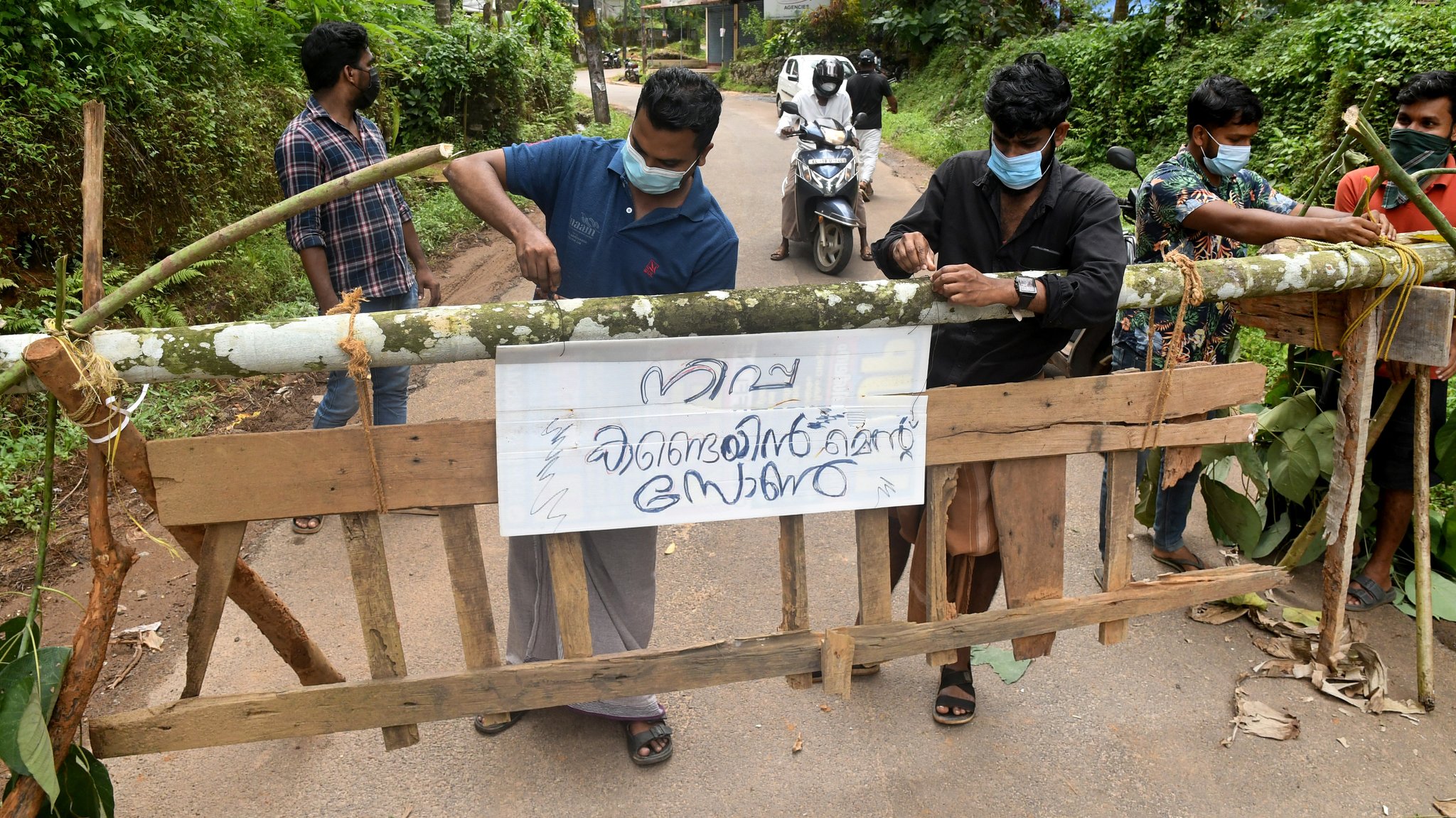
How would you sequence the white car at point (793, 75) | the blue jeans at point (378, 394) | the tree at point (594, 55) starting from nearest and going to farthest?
the blue jeans at point (378, 394)
the white car at point (793, 75)
the tree at point (594, 55)

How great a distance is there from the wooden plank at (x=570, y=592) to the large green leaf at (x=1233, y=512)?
2.31 meters

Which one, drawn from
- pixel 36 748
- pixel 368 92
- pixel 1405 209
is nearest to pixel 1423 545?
pixel 1405 209

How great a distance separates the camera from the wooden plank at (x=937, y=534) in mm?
2115

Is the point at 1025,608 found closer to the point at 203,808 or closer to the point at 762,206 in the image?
the point at 203,808

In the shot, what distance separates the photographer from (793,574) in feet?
6.97

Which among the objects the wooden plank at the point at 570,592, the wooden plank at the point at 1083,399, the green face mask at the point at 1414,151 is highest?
the green face mask at the point at 1414,151

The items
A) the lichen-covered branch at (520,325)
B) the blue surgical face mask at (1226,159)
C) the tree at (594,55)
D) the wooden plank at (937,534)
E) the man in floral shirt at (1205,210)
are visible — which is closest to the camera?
the lichen-covered branch at (520,325)

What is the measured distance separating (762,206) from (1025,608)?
8381 millimetres

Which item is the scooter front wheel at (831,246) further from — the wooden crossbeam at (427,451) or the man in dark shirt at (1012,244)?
the wooden crossbeam at (427,451)

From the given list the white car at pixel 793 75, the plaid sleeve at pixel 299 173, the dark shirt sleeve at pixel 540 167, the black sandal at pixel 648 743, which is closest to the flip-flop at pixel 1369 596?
the black sandal at pixel 648 743

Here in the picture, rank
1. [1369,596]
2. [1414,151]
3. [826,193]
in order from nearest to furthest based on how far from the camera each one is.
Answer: [1414,151] → [1369,596] → [826,193]

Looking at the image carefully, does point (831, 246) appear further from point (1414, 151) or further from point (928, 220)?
point (928, 220)

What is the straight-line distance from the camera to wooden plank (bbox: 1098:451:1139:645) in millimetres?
2236

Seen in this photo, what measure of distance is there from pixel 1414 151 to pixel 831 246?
4.39 metres
